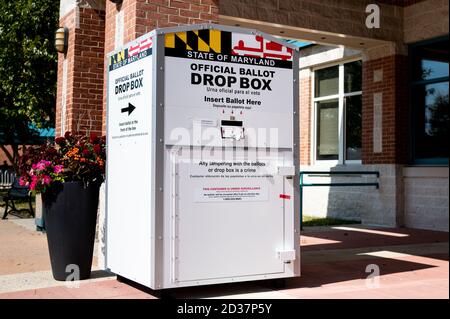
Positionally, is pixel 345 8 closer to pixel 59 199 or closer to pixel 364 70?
pixel 364 70

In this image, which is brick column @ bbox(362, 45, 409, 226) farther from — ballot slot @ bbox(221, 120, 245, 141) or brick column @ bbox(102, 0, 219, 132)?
ballot slot @ bbox(221, 120, 245, 141)

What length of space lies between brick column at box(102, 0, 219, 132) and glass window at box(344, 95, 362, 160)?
7.00m

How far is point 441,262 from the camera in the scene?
7.75m

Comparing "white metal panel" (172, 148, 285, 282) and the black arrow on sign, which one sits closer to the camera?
"white metal panel" (172, 148, 285, 282)

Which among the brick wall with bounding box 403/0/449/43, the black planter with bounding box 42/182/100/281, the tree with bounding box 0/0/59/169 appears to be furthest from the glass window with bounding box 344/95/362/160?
the black planter with bounding box 42/182/100/281

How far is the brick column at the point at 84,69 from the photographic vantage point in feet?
31.7

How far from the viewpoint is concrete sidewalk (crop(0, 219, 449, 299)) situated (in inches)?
229

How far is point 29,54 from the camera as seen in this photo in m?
15.2

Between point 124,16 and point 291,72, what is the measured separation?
241 centimetres

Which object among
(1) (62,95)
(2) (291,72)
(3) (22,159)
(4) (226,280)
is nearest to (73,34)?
(1) (62,95)

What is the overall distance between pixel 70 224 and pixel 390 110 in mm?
7863

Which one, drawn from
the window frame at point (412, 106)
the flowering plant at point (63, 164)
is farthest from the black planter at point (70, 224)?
the window frame at point (412, 106)

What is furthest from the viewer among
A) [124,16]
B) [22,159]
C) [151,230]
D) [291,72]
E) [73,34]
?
[73,34]

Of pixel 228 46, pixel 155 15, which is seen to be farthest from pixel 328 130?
pixel 228 46
